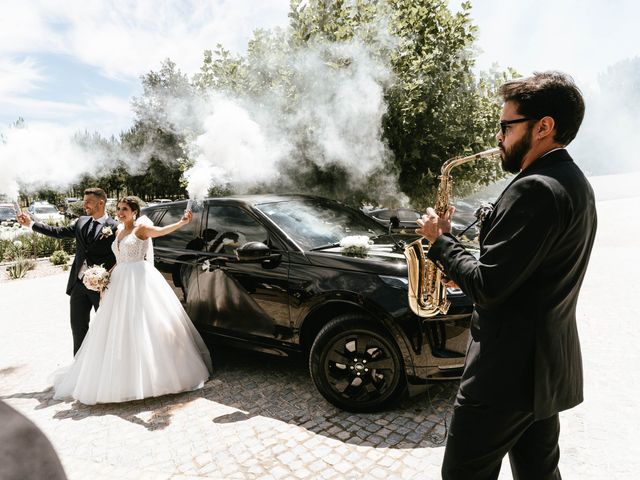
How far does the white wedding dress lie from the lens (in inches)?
156

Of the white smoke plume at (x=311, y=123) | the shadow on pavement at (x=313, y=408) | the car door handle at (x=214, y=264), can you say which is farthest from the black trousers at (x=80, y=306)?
the white smoke plume at (x=311, y=123)

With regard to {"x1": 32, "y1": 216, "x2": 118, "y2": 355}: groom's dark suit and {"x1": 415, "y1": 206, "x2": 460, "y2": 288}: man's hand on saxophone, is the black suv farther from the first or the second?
{"x1": 415, "y1": 206, "x2": 460, "y2": 288}: man's hand on saxophone

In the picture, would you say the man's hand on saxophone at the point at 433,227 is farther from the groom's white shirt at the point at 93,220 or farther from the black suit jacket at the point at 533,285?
the groom's white shirt at the point at 93,220

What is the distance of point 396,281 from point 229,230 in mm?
1909

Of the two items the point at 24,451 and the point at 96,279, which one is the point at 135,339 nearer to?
the point at 96,279

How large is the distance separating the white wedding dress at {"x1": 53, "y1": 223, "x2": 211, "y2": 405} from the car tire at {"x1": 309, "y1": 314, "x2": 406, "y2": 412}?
1386 mm

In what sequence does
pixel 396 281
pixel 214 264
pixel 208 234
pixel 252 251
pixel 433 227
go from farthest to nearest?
pixel 208 234 < pixel 214 264 < pixel 252 251 < pixel 396 281 < pixel 433 227

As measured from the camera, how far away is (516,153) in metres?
1.71

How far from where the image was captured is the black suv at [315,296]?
333cm

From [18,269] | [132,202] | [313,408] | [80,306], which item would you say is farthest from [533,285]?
[18,269]

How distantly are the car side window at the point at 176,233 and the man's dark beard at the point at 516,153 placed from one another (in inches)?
144

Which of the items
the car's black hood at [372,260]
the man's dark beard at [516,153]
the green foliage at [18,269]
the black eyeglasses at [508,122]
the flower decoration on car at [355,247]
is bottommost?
the green foliage at [18,269]

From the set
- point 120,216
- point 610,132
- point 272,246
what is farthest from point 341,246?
point 610,132

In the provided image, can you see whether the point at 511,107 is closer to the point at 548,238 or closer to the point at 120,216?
the point at 548,238
